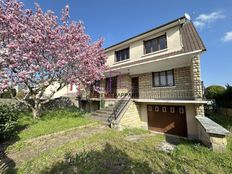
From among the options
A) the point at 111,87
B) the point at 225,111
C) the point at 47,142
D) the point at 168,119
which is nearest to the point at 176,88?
the point at 168,119

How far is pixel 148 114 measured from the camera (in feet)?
42.4

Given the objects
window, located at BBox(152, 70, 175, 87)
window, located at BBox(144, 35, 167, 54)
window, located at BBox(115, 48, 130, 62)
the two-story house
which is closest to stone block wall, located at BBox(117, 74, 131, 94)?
the two-story house

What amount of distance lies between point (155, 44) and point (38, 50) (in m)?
9.84

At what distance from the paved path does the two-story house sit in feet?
7.50

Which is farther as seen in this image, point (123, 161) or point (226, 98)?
point (226, 98)

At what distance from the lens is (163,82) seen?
12.6 m

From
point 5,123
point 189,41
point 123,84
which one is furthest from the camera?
point 123,84

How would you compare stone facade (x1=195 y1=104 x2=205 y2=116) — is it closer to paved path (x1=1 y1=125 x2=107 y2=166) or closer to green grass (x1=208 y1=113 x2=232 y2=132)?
green grass (x1=208 y1=113 x2=232 y2=132)

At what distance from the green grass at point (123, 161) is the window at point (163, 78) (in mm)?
6536

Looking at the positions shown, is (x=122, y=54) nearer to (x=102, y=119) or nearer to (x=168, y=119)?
(x=102, y=119)

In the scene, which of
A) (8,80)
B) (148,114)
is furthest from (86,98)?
(8,80)

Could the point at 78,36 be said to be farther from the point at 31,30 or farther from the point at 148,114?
the point at 148,114

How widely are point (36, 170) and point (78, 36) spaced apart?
30.2 ft

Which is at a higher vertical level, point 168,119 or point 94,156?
point 168,119
